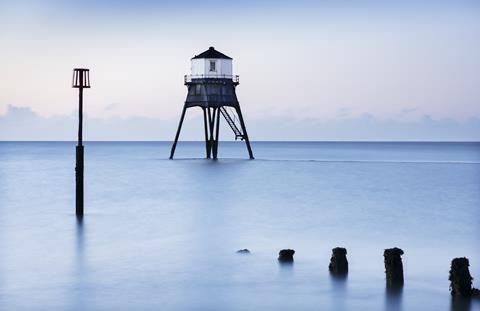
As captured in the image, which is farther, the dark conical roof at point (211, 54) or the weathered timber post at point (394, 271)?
the dark conical roof at point (211, 54)

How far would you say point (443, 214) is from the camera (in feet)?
108

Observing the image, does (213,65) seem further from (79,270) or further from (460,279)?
(460,279)

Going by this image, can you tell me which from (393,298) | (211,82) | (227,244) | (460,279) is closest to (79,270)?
(227,244)

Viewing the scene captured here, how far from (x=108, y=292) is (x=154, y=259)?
4206 millimetres

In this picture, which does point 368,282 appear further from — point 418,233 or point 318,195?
point 318,195

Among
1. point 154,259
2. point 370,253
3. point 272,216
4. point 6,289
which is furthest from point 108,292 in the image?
point 272,216

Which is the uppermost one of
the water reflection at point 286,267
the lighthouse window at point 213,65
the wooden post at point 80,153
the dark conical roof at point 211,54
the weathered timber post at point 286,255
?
the dark conical roof at point 211,54

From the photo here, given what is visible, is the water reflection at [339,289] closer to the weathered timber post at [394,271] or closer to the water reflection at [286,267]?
the weathered timber post at [394,271]

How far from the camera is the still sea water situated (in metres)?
15.1

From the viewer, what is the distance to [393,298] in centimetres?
1483

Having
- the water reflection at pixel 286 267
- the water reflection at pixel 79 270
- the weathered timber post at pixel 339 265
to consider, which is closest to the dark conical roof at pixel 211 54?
the water reflection at pixel 79 270

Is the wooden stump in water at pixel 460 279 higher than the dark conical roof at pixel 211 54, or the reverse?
the dark conical roof at pixel 211 54

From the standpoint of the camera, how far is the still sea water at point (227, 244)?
1510cm

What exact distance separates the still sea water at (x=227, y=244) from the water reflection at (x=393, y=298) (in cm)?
4
